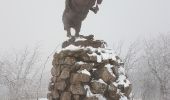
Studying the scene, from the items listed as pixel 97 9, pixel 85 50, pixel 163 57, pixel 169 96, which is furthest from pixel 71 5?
pixel 169 96

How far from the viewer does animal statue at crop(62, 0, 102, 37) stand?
7594mm

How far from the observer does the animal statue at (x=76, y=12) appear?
759 centimetres

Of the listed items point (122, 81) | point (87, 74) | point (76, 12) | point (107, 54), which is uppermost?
point (76, 12)

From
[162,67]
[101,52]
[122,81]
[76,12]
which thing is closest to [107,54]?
[101,52]

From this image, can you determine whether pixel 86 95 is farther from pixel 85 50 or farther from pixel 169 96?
pixel 169 96

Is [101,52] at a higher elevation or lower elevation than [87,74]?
higher

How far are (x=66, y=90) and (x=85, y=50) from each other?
0.87 metres

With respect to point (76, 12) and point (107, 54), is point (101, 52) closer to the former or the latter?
point (107, 54)

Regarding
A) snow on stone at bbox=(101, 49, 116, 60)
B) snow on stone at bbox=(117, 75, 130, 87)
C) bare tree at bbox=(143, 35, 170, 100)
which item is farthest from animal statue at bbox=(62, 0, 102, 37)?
bare tree at bbox=(143, 35, 170, 100)

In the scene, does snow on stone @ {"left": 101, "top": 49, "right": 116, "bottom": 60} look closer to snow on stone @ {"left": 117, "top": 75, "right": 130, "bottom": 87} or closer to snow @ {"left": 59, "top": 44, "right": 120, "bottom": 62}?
snow @ {"left": 59, "top": 44, "right": 120, "bottom": 62}

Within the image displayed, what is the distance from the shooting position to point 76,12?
7.77 meters

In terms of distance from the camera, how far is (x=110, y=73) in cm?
686

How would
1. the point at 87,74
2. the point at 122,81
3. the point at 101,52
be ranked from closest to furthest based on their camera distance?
the point at 87,74
the point at 122,81
the point at 101,52

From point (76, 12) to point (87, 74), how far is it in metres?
1.66
